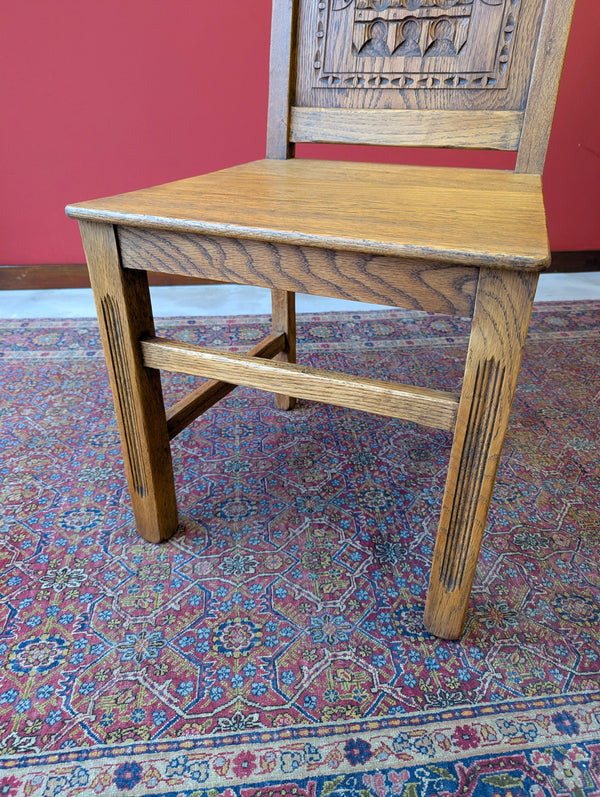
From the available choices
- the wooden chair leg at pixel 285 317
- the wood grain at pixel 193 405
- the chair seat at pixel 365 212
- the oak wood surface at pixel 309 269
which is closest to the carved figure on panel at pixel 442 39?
the chair seat at pixel 365 212

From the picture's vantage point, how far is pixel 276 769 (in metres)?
0.75

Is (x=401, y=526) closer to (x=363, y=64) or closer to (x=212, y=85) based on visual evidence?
(x=363, y=64)

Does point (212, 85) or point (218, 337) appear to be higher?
point (212, 85)

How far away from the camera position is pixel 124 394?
3.28 ft

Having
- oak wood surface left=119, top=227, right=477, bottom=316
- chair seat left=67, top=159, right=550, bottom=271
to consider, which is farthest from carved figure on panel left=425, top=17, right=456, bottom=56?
Answer: oak wood surface left=119, top=227, right=477, bottom=316

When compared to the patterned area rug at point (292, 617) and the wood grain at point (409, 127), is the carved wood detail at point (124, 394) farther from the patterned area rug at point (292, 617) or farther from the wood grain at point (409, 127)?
the wood grain at point (409, 127)

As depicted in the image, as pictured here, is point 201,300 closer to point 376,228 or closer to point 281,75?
point 281,75

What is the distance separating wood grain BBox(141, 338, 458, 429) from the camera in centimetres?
79

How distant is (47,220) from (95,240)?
196cm

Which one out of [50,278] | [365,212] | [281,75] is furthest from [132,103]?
[365,212]

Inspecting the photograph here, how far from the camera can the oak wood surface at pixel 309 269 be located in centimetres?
68

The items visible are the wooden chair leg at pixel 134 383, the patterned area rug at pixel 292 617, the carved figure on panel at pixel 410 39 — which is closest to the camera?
the patterned area rug at pixel 292 617

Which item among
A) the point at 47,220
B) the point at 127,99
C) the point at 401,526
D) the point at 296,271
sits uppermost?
the point at 127,99

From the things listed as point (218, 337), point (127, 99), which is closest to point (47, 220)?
point (127, 99)
